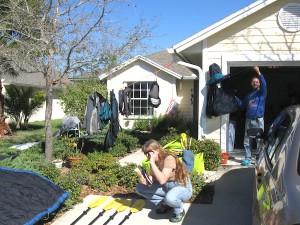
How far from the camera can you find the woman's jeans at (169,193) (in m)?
4.95

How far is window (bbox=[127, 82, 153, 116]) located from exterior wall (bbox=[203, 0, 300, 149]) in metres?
9.84

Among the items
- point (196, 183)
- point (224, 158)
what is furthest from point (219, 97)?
point (196, 183)

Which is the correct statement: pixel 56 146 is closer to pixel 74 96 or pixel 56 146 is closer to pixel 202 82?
pixel 202 82

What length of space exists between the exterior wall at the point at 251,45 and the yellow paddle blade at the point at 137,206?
3.53m

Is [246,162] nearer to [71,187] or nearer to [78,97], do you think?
[71,187]

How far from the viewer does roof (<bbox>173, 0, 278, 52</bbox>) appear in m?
8.27

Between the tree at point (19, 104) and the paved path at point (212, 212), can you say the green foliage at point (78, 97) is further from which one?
the paved path at point (212, 212)

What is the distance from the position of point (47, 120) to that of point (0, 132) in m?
9.60

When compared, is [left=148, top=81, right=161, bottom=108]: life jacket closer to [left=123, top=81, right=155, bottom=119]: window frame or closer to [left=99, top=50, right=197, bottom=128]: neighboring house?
[left=99, top=50, right=197, bottom=128]: neighboring house

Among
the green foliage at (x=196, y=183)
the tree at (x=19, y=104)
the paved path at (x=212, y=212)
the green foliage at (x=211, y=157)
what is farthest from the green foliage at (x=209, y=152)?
the tree at (x=19, y=104)

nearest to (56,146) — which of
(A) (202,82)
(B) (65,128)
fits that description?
(B) (65,128)

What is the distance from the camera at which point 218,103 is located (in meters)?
8.48

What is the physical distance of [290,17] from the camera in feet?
27.7

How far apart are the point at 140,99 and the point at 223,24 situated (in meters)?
10.5
